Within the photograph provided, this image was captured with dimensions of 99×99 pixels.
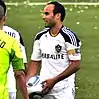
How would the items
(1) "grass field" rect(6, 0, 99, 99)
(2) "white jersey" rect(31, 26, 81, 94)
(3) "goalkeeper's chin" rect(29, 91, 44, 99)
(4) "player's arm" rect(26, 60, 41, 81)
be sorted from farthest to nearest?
(1) "grass field" rect(6, 0, 99, 99) → (4) "player's arm" rect(26, 60, 41, 81) → (2) "white jersey" rect(31, 26, 81, 94) → (3) "goalkeeper's chin" rect(29, 91, 44, 99)

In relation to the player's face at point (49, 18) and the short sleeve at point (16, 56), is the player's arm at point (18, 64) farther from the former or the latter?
the player's face at point (49, 18)

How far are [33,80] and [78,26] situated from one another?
52.5 ft

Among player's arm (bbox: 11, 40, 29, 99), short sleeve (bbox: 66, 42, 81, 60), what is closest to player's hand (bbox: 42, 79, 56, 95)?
short sleeve (bbox: 66, 42, 81, 60)

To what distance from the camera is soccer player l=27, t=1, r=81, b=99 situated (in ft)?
24.7

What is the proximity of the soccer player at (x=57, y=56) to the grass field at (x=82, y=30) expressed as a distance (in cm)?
380

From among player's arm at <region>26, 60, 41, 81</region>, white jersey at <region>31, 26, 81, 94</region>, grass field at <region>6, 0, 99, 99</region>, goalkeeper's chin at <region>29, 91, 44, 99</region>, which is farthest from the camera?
grass field at <region>6, 0, 99, 99</region>

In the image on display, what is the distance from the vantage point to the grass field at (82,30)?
43.0ft

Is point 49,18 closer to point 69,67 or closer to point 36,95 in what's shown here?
point 69,67

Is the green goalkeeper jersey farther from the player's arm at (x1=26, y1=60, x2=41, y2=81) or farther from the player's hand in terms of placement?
the player's arm at (x1=26, y1=60, x2=41, y2=81)

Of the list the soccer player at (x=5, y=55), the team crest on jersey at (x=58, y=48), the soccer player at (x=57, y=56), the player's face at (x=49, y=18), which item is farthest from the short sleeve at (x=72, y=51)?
the soccer player at (x=5, y=55)

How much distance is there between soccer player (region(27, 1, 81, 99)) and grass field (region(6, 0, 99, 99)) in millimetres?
3796

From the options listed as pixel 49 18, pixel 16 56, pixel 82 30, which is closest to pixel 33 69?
pixel 49 18

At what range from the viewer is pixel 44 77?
25.1 ft

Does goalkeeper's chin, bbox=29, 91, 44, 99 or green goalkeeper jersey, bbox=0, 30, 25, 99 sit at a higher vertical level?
green goalkeeper jersey, bbox=0, 30, 25, 99
